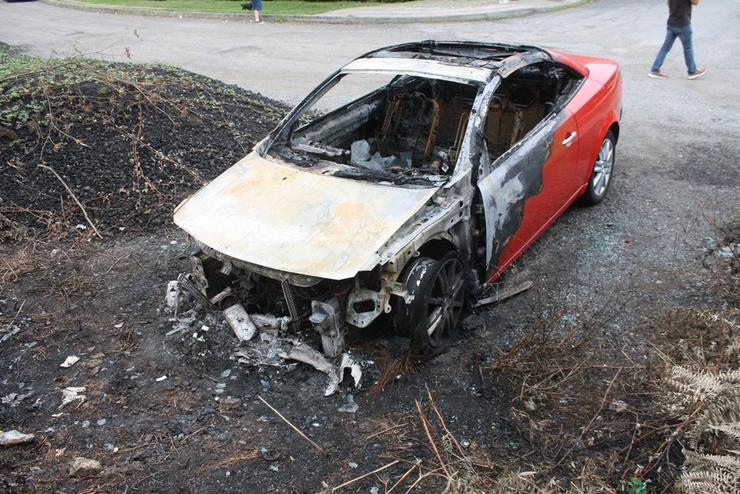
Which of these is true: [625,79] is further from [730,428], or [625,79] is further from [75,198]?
[75,198]

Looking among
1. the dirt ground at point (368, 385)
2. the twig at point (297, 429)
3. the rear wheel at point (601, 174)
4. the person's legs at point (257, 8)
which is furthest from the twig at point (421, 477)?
the person's legs at point (257, 8)

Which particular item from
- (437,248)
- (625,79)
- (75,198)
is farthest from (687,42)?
(75,198)

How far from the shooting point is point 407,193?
4055 mm

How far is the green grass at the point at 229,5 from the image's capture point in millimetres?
17438

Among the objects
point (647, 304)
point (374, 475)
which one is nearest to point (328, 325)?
point (374, 475)

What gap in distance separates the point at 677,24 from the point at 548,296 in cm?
724

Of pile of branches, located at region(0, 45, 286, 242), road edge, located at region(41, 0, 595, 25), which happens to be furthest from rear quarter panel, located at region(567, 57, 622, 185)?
road edge, located at region(41, 0, 595, 25)

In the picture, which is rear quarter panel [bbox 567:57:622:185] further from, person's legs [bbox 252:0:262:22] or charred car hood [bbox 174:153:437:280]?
person's legs [bbox 252:0:262:22]

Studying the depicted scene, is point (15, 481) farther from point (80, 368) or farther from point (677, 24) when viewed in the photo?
→ point (677, 24)

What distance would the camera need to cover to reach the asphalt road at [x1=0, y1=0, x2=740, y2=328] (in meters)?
5.26

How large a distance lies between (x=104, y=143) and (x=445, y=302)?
4.65 m

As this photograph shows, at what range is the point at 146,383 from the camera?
4.08 metres

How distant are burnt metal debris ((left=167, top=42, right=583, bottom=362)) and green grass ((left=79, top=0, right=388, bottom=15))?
1295 centimetres

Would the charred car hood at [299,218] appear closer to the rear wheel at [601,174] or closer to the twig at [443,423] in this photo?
the twig at [443,423]
